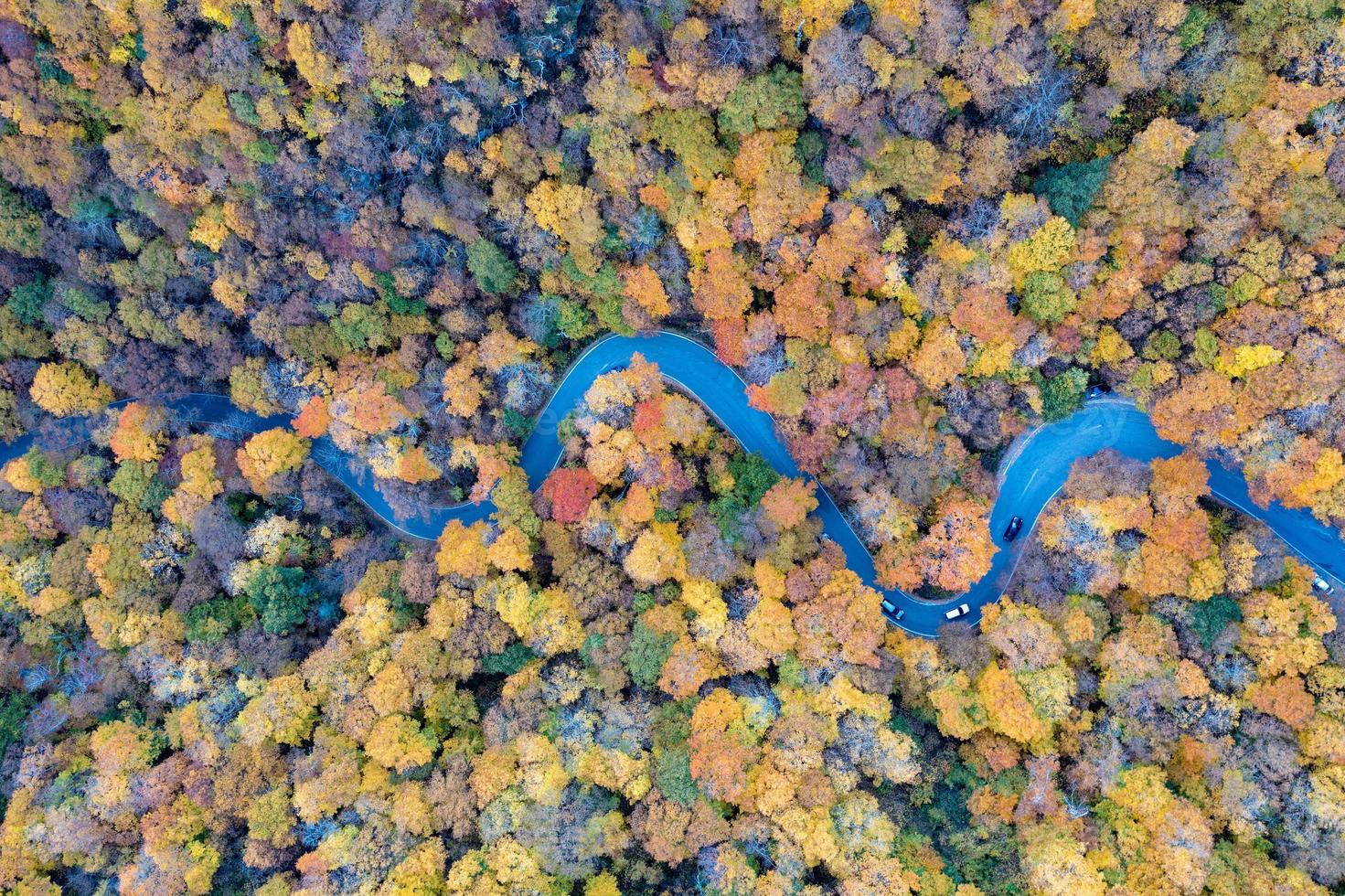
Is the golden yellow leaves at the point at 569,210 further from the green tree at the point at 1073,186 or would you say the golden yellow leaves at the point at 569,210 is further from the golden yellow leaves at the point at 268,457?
the green tree at the point at 1073,186

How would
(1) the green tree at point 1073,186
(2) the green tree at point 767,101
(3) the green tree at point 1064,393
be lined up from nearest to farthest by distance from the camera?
(1) the green tree at point 1073,186 < (2) the green tree at point 767,101 < (3) the green tree at point 1064,393

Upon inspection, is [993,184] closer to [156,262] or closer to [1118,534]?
[1118,534]

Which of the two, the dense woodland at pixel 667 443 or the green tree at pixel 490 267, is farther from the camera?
the green tree at pixel 490 267

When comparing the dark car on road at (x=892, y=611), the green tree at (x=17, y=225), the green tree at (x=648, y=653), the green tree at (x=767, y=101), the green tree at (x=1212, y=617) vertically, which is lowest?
the green tree at (x=648, y=653)

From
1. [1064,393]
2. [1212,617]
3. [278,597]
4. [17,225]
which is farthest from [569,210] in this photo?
[1212,617]

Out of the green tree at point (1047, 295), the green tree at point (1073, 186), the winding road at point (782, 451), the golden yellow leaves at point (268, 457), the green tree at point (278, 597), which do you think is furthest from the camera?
the golden yellow leaves at point (268, 457)

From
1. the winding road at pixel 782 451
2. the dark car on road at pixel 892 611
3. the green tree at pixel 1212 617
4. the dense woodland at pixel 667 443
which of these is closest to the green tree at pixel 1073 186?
the dense woodland at pixel 667 443
